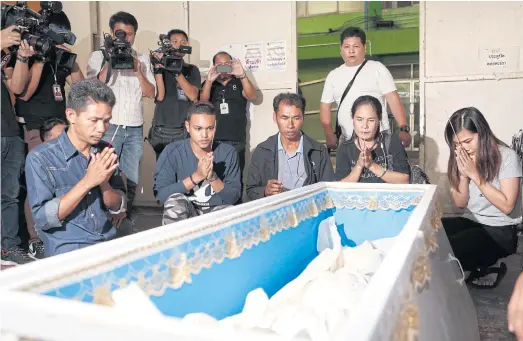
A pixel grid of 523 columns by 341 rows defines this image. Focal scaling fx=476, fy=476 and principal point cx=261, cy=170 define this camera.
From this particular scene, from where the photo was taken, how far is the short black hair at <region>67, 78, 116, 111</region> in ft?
5.05

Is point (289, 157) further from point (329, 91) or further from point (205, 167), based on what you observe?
point (329, 91)

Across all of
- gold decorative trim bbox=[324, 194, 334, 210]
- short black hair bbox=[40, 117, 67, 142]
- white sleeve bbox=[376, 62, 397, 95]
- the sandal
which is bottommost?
the sandal

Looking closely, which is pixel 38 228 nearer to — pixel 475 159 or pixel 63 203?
pixel 63 203

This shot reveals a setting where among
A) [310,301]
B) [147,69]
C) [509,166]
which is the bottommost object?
[310,301]

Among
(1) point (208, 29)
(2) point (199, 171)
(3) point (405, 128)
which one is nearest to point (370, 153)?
(3) point (405, 128)

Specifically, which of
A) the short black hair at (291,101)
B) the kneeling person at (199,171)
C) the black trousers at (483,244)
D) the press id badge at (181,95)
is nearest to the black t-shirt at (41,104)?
the press id badge at (181,95)

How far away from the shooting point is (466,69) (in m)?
3.34

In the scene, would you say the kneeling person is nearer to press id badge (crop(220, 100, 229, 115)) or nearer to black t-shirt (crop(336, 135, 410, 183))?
black t-shirt (crop(336, 135, 410, 183))

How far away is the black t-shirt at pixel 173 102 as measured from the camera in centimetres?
308

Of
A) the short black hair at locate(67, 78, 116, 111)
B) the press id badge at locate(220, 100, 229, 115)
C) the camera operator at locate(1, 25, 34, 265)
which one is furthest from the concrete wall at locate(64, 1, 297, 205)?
the short black hair at locate(67, 78, 116, 111)

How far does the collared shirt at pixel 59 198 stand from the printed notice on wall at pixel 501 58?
2.81m

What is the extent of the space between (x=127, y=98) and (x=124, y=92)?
43mm

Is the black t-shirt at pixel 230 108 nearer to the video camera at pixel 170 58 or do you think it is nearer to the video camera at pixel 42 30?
the video camera at pixel 170 58

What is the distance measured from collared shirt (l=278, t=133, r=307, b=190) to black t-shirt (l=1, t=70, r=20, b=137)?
129cm
